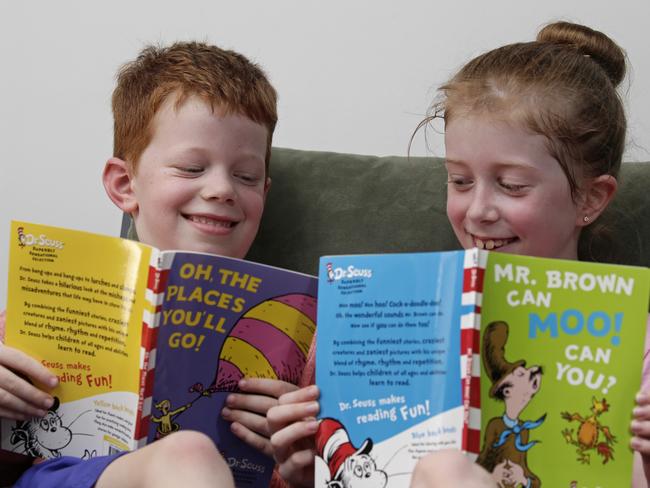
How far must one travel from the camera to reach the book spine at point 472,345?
3.85 feet

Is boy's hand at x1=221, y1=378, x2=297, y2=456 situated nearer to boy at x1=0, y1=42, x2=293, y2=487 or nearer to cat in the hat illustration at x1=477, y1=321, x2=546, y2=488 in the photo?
boy at x1=0, y1=42, x2=293, y2=487

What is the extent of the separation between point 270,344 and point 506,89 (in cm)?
58

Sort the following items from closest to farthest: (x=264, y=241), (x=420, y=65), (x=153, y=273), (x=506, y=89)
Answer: (x=153, y=273) < (x=506, y=89) < (x=264, y=241) < (x=420, y=65)

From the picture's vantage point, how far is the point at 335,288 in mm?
1289

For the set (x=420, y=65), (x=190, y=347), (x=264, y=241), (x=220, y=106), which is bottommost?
(x=190, y=347)

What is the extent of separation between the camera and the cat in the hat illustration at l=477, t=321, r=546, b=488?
47.0 inches

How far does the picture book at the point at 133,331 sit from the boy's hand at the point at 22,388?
1 cm

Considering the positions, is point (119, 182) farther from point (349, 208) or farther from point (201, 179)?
point (349, 208)

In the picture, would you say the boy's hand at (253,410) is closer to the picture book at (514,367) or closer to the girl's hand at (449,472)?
the picture book at (514,367)

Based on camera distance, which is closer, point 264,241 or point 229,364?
point 229,364

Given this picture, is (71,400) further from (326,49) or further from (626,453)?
(326,49)

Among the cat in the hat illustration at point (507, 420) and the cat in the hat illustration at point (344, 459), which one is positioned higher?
the cat in the hat illustration at point (507, 420)

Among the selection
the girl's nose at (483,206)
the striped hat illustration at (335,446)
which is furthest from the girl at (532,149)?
the striped hat illustration at (335,446)

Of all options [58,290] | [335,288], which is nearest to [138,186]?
[58,290]
